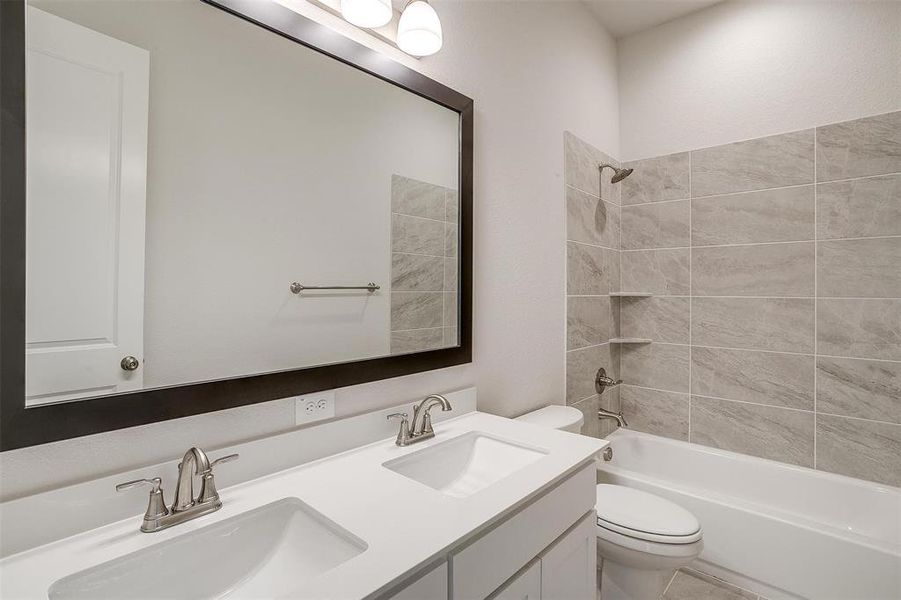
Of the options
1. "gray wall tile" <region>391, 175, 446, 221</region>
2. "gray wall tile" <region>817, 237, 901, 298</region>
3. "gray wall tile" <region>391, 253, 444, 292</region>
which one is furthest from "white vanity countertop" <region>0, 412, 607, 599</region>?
"gray wall tile" <region>817, 237, 901, 298</region>

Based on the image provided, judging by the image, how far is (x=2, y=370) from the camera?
72cm

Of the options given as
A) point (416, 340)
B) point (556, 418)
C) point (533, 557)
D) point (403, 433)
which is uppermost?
point (416, 340)

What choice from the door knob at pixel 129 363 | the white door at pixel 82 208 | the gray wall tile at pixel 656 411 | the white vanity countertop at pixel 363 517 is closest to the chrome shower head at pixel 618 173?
the gray wall tile at pixel 656 411

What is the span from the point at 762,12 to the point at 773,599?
271 cm

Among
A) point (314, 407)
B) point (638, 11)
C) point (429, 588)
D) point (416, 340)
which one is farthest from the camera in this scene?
point (638, 11)

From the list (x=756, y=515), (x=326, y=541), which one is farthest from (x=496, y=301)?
(x=756, y=515)

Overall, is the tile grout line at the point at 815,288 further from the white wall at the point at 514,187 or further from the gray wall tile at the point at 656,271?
the white wall at the point at 514,187

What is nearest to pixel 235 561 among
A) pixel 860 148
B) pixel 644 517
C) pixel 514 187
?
pixel 644 517

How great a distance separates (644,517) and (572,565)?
0.62 m

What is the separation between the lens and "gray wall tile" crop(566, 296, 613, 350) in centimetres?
219

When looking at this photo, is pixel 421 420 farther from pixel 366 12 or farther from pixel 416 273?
pixel 366 12

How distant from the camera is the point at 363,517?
83 cm

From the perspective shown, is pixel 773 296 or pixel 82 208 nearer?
pixel 82 208

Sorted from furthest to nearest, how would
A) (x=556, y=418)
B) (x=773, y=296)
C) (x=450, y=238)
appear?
(x=773, y=296) < (x=556, y=418) < (x=450, y=238)
